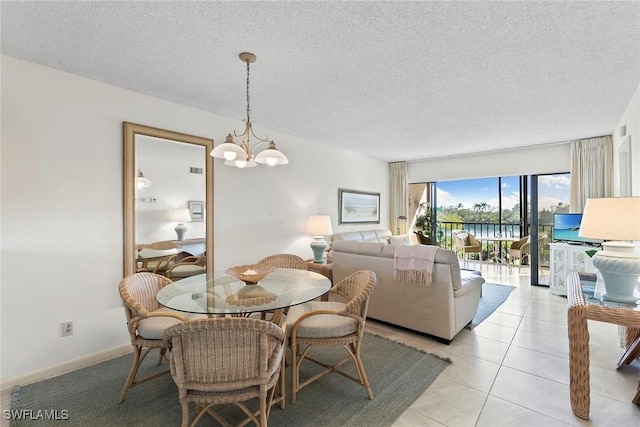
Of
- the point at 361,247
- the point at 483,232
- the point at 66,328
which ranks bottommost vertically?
the point at 66,328

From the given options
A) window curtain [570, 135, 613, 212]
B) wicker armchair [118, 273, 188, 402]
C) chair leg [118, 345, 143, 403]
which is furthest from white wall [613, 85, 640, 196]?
chair leg [118, 345, 143, 403]

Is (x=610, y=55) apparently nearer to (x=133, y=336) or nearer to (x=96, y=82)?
(x=133, y=336)

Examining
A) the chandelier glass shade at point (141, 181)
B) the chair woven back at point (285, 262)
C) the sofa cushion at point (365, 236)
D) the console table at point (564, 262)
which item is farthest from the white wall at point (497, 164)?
the chandelier glass shade at point (141, 181)

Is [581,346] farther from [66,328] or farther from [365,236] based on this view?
[66,328]

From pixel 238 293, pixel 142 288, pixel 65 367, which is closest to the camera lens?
pixel 238 293

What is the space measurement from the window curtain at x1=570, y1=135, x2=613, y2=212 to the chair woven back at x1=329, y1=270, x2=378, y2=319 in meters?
4.22

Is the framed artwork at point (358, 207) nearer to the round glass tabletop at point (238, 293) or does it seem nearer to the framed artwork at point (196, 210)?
the framed artwork at point (196, 210)

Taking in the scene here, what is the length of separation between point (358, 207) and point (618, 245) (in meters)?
4.02

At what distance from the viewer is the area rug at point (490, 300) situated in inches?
136

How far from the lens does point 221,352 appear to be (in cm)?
130

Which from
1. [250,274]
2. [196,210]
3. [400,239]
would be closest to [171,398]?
[250,274]

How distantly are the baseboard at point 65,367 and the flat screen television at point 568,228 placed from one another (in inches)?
232

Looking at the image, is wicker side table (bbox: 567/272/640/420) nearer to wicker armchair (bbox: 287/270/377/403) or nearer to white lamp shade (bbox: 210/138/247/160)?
wicker armchair (bbox: 287/270/377/403)

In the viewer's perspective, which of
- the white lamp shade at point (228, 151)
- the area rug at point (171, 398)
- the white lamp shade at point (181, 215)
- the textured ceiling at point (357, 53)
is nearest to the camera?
the textured ceiling at point (357, 53)
